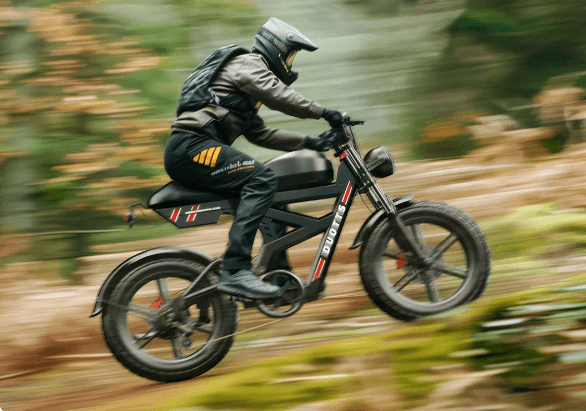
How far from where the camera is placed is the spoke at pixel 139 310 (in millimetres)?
3662

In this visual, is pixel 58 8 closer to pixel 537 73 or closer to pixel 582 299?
pixel 537 73

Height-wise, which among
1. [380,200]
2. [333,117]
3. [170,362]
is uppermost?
[333,117]

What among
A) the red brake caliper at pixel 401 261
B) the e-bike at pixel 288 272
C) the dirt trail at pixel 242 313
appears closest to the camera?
the e-bike at pixel 288 272

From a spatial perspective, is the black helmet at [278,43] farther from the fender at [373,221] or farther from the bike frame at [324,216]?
the fender at [373,221]

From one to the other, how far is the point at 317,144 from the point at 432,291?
1264 mm

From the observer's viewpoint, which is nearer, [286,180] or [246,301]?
[246,301]

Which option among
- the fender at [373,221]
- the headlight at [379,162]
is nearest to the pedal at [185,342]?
the fender at [373,221]

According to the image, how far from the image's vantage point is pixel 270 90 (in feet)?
11.8

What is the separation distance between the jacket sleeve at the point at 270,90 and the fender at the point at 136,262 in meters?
1.08

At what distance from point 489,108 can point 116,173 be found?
4.59 m

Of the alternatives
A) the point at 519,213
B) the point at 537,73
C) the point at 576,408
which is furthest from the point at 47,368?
the point at 537,73

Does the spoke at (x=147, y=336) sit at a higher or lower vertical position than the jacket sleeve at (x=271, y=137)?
lower

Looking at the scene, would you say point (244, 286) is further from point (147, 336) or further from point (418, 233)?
point (418, 233)

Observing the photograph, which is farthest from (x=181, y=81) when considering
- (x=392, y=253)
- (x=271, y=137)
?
(x=392, y=253)
